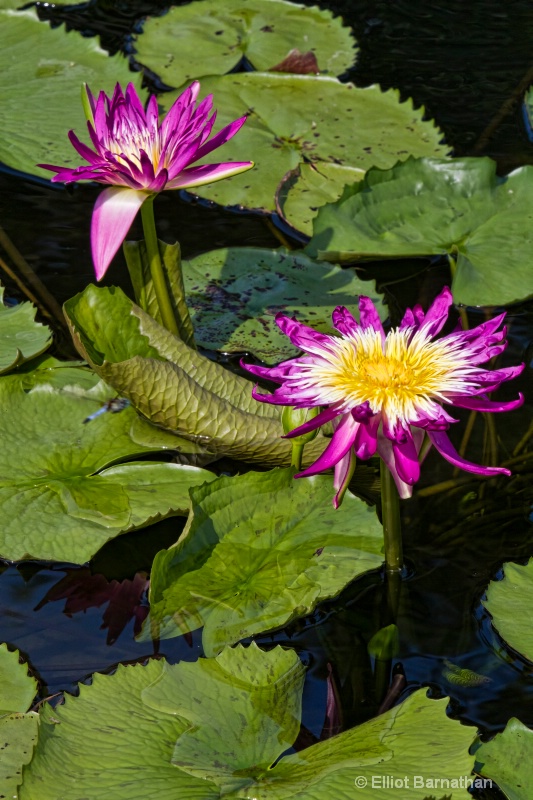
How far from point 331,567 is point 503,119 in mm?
2160

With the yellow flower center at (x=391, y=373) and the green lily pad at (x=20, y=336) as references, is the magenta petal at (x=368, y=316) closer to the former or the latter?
the yellow flower center at (x=391, y=373)

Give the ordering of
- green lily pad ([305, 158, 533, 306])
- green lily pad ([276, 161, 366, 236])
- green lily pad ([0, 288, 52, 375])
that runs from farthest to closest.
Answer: green lily pad ([276, 161, 366, 236]) → green lily pad ([305, 158, 533, 306]) → green lily pad ([0, 288, 52, 375])

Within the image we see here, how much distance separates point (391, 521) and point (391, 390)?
32 centimetres

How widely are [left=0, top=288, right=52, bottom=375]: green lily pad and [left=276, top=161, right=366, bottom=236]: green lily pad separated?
0.85 metres

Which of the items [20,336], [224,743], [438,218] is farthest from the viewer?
[438,218]

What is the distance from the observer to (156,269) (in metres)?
2.07

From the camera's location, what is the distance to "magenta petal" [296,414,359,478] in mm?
1523

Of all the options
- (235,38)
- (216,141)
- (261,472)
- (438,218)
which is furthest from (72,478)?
(235,38)

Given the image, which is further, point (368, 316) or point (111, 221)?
point (111, 221)

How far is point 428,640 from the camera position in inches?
70.2

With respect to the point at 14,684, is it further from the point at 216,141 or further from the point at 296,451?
the point at 216,141

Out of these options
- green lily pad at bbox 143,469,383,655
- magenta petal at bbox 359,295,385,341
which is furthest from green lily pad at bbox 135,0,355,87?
green lily pad at bbox 143,469,383,655

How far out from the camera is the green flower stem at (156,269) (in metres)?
2.01

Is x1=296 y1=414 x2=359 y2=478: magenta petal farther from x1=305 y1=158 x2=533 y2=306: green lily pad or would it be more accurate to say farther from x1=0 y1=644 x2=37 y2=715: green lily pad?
x1=305 y1=158 x2=533 y2=306: green lily pad
